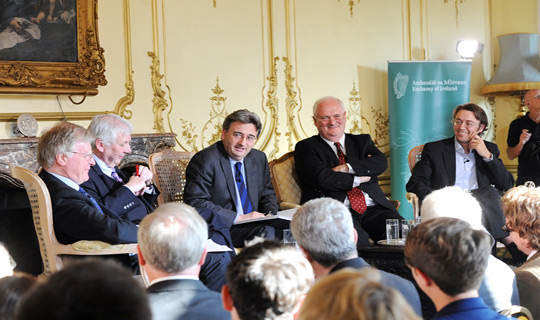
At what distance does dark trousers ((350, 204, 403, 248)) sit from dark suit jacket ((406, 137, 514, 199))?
389 millimetres

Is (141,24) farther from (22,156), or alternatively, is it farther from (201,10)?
(22,156)

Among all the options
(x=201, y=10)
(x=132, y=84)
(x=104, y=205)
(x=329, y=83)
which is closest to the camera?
(x=104, y=205)

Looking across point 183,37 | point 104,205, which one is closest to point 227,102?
point 183,37

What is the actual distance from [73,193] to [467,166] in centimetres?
318

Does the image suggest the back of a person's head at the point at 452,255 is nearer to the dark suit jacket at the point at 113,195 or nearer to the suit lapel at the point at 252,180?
the dark suit jacket at the point at 113,195

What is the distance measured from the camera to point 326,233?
2299 millimetres

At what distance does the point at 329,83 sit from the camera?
22.7ft

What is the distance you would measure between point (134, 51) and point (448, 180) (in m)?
2.95

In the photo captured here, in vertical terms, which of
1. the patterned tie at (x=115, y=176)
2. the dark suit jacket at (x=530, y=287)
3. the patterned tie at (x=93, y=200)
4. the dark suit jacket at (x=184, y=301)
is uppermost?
the patterned tie at (x=115, y=176)

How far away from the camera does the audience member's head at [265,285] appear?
153 centimetres

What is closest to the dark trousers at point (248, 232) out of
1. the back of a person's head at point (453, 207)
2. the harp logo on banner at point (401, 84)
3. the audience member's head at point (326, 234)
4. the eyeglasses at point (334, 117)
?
the eyeglasses at point (334, 117)

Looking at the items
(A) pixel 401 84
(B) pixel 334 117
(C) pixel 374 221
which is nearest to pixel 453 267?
(C) pixel 374 221

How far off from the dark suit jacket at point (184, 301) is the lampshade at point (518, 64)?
5977 mm

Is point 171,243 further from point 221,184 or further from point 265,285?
point 221,184
